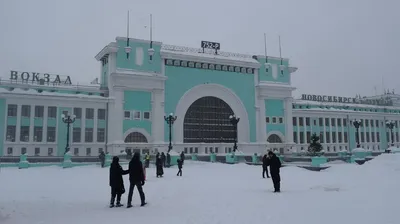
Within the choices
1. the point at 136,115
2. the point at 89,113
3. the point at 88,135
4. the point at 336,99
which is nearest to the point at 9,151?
the point at 88,135

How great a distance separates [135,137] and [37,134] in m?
11.4

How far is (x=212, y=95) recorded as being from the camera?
51.4m

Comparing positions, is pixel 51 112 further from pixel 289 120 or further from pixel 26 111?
pixel 289 120

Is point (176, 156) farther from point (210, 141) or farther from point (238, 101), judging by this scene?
point (238, 101)

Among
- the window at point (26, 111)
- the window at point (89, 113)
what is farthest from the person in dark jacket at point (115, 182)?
the window at point (89, 113)

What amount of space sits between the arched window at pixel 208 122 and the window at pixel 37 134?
57.6ft

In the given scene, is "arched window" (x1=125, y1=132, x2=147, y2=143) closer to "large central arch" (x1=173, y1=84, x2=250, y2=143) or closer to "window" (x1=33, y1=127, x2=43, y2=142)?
"large central arch" (x1=173, y1=84, x2=250, y2=143)

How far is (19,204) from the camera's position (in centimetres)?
1148

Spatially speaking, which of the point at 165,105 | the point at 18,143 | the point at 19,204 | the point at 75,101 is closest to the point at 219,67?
the point at 165,105

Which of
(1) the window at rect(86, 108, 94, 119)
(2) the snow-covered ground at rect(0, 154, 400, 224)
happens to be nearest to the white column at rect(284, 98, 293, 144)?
(1) the window at rect(86, 108, 94, 119)

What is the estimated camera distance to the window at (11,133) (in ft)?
133

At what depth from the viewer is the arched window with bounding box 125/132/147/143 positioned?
45781mm

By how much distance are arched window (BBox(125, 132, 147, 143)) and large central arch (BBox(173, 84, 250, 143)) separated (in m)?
3.98

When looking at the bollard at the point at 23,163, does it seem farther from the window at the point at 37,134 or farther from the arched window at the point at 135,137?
the arched window at the point at 135,137
